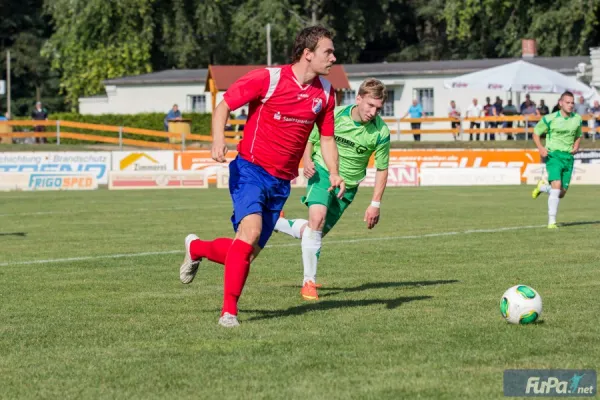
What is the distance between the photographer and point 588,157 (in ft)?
112

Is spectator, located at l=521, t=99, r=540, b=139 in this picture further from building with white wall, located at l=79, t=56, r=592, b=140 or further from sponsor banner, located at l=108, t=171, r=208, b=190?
sponsor banner, located at l=108, t=171, r=208, b=190

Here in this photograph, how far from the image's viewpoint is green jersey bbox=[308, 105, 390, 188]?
400 inches

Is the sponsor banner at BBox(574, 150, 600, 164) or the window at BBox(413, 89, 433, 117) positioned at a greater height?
the window at BBox(413, 89, 433, 117)

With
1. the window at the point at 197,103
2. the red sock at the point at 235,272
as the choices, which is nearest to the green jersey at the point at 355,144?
the red sock at the point at 235,272

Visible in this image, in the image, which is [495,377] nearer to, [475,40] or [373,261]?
[373,261]

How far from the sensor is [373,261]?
41.9ft

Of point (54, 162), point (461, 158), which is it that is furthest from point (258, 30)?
point (461, 158)

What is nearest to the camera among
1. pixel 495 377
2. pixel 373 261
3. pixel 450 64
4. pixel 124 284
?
pixel 495 377

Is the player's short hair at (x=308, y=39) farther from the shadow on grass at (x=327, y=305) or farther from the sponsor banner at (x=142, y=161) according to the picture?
the sponsor banner at (x=142, y=161)

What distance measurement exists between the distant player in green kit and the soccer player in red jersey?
146cm

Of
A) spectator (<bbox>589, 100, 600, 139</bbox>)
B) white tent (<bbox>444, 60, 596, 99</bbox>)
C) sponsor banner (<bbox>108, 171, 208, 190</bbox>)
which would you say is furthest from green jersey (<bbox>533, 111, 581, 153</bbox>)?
spectator (<bbox>589, 100, 600, 139</bbox>)

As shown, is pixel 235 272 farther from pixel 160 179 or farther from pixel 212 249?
pixel 160 179

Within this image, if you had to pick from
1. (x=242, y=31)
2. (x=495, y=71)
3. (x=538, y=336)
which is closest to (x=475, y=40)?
(x=242, y=31)

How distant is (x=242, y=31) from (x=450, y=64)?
11.2 meters
